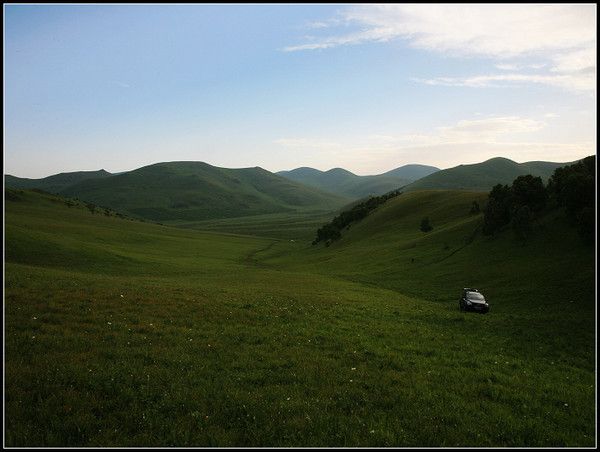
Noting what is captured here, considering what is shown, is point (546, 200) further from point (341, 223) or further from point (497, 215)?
point (341, 223)

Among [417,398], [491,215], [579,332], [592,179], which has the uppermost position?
[592,179]

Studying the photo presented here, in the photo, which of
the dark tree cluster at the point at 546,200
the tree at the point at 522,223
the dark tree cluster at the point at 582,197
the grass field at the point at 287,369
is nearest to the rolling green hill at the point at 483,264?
the tree at the point at 522,223

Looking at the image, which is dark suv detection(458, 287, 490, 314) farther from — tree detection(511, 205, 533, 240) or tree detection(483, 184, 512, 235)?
tree detection(483, 184, 512, 235)

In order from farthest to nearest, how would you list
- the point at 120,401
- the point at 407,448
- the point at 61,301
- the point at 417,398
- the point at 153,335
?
1. the point at 61,301
2. the point at 153,335
3. the point at 417,398
4. the point at 120,401
5. the point at 407,448

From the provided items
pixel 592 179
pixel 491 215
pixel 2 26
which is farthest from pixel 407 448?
pixel 491 215

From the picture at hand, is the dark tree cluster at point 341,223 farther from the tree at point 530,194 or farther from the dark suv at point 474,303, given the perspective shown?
the dark suv at point 474,303

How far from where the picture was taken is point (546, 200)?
6184 centimetres

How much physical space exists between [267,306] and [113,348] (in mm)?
12496

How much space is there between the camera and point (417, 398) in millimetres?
12602

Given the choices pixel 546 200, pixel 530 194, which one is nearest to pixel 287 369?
pixel 530 194

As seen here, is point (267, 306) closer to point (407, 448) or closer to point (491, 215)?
point (407, 448)

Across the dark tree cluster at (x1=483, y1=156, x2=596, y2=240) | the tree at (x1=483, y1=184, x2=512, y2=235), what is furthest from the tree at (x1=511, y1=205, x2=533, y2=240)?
the tree at (x1=483, y1=184, x2=512, y2=235)

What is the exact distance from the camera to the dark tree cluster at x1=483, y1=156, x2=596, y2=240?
46.0 metres

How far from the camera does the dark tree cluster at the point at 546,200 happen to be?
46000mm
